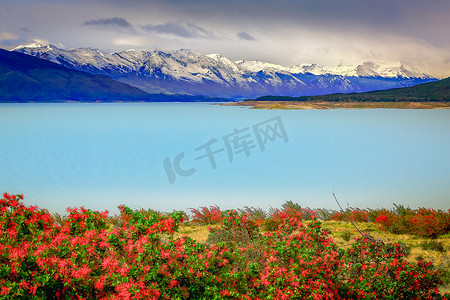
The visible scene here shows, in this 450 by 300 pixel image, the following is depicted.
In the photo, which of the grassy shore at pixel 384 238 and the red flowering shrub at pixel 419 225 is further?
the red flowering shrub at pixel 419 225

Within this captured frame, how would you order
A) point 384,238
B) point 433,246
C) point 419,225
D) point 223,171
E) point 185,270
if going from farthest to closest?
point 223,171 → point 419,225 → point 384,238 → point 433,246 → point 185,270

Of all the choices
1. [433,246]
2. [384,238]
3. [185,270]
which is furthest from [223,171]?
[185,270]

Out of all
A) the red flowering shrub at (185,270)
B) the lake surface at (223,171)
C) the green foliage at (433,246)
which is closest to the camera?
the red flowering shrub at (185,270)

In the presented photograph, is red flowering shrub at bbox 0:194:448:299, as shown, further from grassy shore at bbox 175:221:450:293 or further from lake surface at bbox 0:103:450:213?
lake surface at bbox 0:103:450:213

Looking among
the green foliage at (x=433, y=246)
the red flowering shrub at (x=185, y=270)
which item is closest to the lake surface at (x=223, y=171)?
the green foliage at (x=433, y=246)

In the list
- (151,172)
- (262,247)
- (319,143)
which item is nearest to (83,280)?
(262,247)

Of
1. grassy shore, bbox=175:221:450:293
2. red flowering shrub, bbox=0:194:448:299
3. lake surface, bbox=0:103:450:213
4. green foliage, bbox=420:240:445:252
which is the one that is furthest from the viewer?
lake surface, bbox=0:103:450:213

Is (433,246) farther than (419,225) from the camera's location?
No

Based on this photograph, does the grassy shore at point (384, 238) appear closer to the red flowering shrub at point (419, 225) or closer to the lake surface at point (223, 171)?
the red flowering shrub at point (419, 225)

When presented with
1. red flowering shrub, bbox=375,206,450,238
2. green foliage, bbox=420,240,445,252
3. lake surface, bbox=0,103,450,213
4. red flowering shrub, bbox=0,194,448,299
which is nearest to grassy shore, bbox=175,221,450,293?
green foliage, bbox=420,240,445,252

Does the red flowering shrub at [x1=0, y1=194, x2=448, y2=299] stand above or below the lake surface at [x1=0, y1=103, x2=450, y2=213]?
above

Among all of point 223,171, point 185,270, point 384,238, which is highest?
point 185,270

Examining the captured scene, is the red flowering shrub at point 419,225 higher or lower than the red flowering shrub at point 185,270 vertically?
lower

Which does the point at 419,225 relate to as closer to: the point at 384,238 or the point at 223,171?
the point at 384,238
